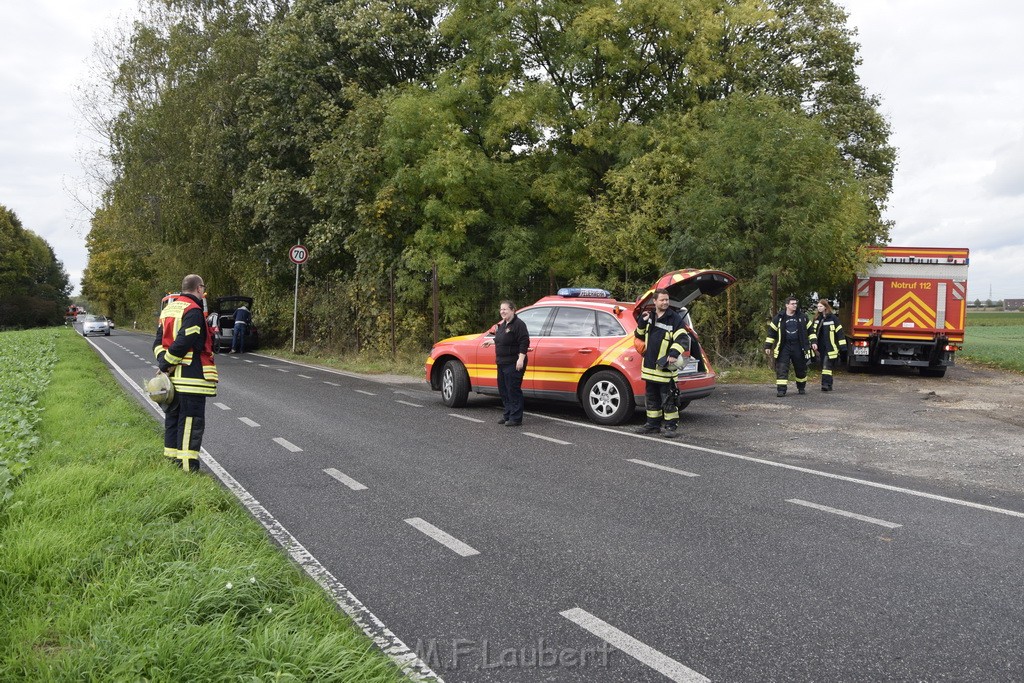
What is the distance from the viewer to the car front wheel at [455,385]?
11.4m

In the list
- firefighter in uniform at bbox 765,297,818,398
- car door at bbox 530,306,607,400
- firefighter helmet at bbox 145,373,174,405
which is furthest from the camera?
firefighter in uniform at bbox 765,297,818,398

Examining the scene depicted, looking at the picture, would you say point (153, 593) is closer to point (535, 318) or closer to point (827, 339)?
point (535, 318)

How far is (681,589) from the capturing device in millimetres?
4062

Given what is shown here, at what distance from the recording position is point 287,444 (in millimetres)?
8398

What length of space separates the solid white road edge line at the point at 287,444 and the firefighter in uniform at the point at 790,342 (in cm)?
855

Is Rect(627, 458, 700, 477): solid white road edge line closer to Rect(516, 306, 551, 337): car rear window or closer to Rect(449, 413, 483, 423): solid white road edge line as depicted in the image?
Rect(449, 413, 483, 423): solid white road edge line

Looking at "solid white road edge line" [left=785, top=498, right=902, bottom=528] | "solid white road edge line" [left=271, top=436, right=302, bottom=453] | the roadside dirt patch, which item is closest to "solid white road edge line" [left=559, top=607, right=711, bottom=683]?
"solid white road edge line" [left=785, top=498, right=902, bottom=528]

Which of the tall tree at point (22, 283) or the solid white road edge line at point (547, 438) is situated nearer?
the solid white road edge line at point (547, 438)

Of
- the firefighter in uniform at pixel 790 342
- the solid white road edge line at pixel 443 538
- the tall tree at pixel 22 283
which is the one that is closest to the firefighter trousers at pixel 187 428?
the solid white road edge line at pixel 443 538

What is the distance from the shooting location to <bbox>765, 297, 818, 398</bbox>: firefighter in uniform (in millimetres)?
13188

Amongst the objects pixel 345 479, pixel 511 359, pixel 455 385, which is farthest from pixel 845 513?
pixel 455 385

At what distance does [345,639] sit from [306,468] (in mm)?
4163

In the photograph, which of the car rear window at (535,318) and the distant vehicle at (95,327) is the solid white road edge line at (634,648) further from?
the distant vehicle at (95,327)

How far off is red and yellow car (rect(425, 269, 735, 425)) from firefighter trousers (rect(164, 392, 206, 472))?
4.92 meters
